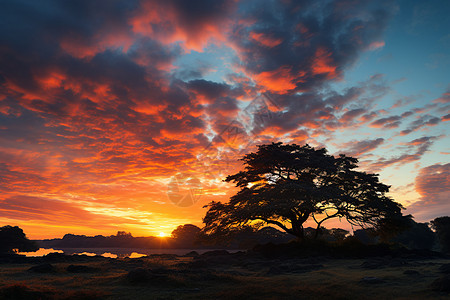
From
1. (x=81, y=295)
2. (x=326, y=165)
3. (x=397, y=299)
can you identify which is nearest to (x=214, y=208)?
(x=326, y=165)

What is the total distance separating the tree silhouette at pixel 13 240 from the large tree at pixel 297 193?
44873 millimetres

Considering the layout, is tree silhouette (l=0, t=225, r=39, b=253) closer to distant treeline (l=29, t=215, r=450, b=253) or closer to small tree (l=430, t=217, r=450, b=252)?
distant treeline (l=29, t=215, r=450, b=253)

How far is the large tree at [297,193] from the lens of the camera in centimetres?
2598

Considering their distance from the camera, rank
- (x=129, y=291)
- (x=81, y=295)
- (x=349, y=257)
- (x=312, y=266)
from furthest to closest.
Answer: (x=349, y=257)
(x=312, y=266)
(x=129, y=291)
(x=81, y=295)

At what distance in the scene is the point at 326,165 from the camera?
31141 mm

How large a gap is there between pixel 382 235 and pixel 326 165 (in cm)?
1006

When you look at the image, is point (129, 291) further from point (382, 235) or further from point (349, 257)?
point (382, 235)

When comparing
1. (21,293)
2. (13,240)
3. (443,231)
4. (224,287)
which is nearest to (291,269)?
(224,287)

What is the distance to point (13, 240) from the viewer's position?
171ft

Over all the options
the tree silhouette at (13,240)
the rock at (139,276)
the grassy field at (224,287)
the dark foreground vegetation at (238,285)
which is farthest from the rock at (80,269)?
the tree silhouette at (13,240)

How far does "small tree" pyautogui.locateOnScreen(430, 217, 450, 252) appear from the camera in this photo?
4728 centimetres

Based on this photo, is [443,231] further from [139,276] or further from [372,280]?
[139,276]

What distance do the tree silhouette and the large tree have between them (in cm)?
4487

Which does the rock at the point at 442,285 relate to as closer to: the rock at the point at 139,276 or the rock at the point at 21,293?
the rock at the point at 139,276
